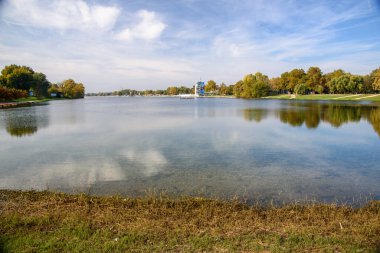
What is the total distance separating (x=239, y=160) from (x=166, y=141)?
22.0 feet

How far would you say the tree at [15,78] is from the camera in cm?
10412

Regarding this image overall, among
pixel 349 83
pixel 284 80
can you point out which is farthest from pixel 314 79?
pixel 349 83

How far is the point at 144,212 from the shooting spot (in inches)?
285

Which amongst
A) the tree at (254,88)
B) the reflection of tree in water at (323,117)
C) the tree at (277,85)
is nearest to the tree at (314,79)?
the tree at (277,85)

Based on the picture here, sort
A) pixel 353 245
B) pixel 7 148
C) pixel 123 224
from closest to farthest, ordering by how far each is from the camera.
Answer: pixel 353 245, pixel 123 224, pixel 7 148

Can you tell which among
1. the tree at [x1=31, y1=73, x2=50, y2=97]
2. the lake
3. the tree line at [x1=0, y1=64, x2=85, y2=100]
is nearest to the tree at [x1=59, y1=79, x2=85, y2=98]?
the tree line at [x1=0, y1=64, x2=85, y2=100]

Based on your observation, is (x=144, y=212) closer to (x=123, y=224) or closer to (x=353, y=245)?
(x=123, y=224)

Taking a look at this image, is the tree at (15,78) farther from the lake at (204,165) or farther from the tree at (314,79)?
the tree at (314,79)

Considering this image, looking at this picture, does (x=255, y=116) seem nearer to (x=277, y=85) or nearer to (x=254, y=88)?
(x=254, y=88)

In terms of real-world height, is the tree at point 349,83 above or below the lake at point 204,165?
above

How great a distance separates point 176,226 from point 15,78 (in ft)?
392

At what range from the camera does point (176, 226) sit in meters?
6.32

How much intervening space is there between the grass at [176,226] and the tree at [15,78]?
11429cm

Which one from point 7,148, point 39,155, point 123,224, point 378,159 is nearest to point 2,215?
point 123,224
